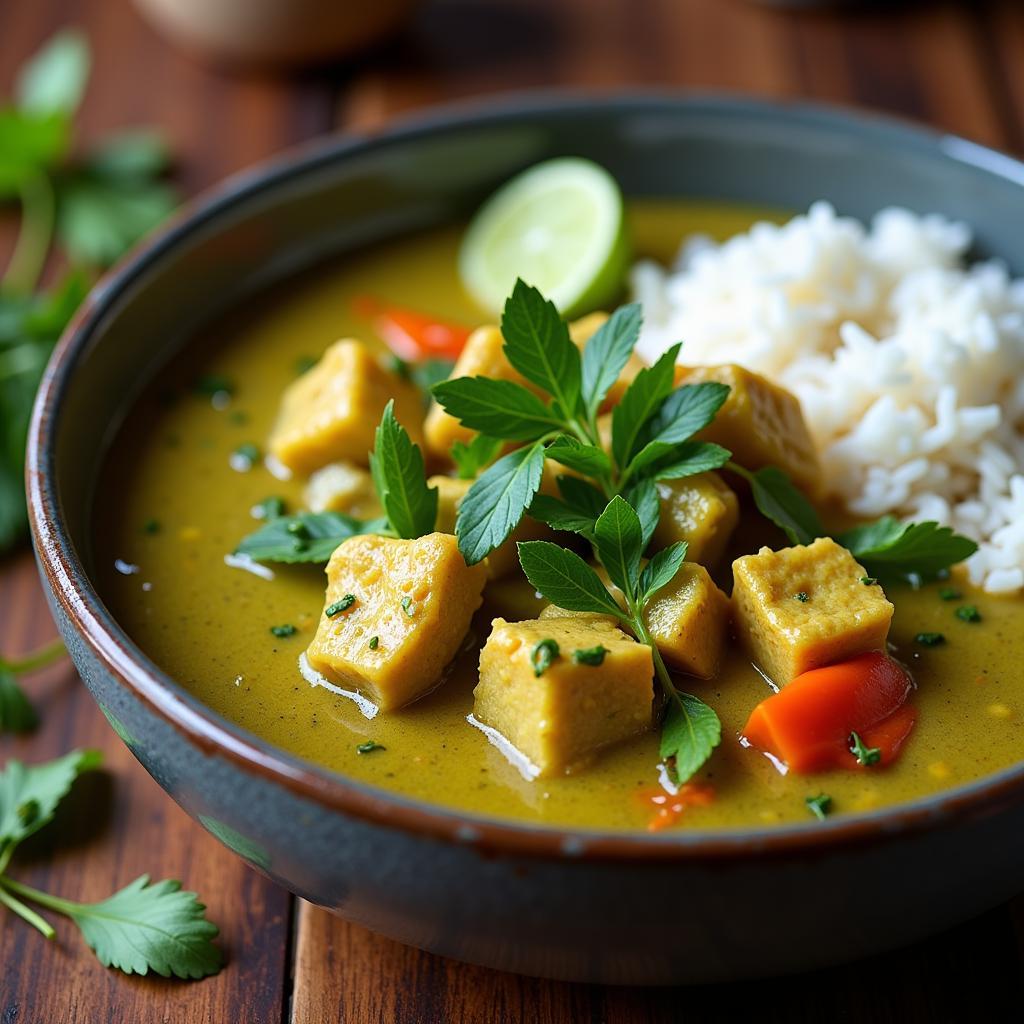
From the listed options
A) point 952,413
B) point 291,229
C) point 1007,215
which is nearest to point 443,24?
point 291,229

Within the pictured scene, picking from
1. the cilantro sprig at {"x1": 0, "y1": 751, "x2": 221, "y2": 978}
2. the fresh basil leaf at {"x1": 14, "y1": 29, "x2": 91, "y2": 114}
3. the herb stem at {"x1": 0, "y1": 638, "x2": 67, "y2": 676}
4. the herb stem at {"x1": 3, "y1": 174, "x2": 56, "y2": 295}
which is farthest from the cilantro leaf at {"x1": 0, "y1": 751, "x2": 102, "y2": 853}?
the fresh basil leaf at {"x1": 14, "y1": 29, "x2": 91, "y2": 114}

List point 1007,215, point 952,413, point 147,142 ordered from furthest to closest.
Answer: point 147,142, point 1007,215, point 952,413

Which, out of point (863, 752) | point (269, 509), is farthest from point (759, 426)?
point (269, 509)

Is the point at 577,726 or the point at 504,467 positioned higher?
the point at 504,467

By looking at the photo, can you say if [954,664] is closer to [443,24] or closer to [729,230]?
[729,230]

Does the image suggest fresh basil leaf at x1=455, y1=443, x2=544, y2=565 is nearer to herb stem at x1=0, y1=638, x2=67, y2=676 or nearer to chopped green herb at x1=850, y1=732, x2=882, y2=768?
chopped green herb at x1=850, y1=732, x2=882, y2=768

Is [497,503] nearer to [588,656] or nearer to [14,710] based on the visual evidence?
[588,656]
